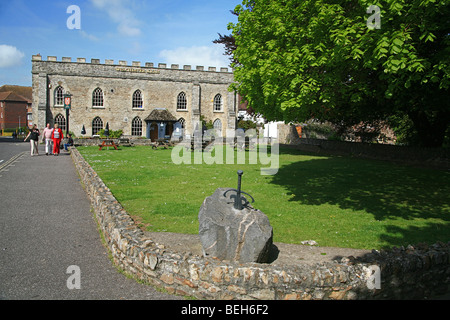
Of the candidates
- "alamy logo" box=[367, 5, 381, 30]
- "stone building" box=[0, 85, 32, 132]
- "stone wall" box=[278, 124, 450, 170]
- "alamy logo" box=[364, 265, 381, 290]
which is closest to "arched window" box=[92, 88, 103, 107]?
"stone wall" box=[278, 124, 450, 170]

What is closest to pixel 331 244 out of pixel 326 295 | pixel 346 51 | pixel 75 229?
pixel 326 295

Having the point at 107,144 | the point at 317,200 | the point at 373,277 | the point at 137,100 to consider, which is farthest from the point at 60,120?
the point at 373,277

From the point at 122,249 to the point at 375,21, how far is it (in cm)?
716

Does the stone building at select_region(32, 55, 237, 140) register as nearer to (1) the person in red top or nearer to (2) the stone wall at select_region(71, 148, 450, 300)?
(1) the person in red top

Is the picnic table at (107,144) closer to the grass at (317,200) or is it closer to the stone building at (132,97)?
the stone building at (132,97)

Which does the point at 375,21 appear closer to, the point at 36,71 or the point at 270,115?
the point at 270,115

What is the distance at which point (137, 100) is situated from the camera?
137 feet

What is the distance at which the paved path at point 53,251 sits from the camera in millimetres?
4646

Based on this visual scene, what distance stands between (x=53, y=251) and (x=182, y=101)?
38.6m

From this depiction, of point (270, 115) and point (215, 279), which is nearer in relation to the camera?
point (215, 279)

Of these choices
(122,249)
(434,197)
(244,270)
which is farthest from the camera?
(434,197)

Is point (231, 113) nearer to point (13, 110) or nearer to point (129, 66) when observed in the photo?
point (129, 66)

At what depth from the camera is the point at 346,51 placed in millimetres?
8086

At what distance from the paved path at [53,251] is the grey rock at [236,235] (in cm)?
103
